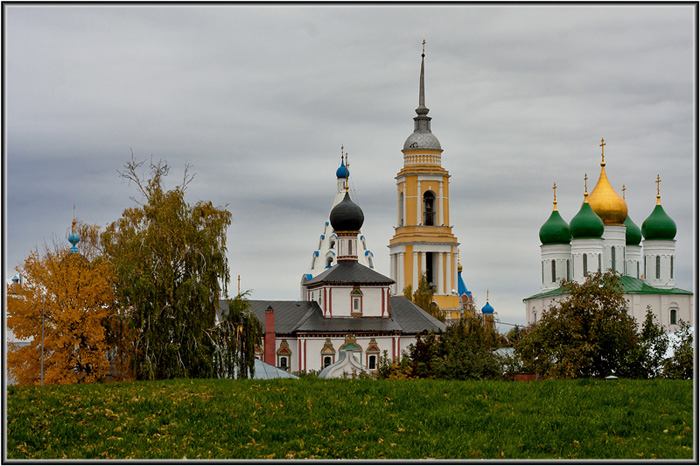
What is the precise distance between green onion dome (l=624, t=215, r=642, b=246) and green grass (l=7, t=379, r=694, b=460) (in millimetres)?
51393

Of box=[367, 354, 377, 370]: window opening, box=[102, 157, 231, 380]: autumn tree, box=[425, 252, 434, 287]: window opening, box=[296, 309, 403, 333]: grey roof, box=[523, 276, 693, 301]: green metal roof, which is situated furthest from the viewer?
box=[425, 252, 434, 287]: window opening

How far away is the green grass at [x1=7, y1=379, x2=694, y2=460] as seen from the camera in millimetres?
12281

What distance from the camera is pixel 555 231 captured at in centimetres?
6550

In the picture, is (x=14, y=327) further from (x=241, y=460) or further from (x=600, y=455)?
(x=600, y=455)

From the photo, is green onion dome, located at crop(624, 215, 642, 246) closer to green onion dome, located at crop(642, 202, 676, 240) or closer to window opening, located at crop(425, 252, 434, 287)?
green onion dome, located at crop(642, 202, 676, 240)

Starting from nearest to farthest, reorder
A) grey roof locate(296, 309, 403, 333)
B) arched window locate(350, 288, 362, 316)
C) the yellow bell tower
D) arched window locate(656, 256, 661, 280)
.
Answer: grey roof locate(296, 309, 403, 333) → arched window locate(350, 288, 362, 316) → arched window locate(656, 256, 661, 280) → the yellow bell tower

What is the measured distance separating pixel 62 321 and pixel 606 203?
44.1 meters

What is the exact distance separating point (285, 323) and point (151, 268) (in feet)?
70.8

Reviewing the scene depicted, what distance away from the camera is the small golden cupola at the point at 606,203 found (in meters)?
62.2

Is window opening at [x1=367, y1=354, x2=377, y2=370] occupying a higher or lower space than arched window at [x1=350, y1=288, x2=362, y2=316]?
lower

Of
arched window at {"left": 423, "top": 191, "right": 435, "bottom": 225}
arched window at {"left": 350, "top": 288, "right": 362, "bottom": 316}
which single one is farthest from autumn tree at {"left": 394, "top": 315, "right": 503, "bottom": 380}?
arched window at {"left": 423, "top": 191, "right": 435, "bottom": 225}

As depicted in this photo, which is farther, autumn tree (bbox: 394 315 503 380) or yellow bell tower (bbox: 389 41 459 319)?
yellow bell tower (bbox: 389 41 459 319)

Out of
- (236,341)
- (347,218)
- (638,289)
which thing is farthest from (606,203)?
(236,341)

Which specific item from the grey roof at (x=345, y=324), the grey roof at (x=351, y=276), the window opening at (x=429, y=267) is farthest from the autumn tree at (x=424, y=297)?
the grey roof at (x=345, y=324)
